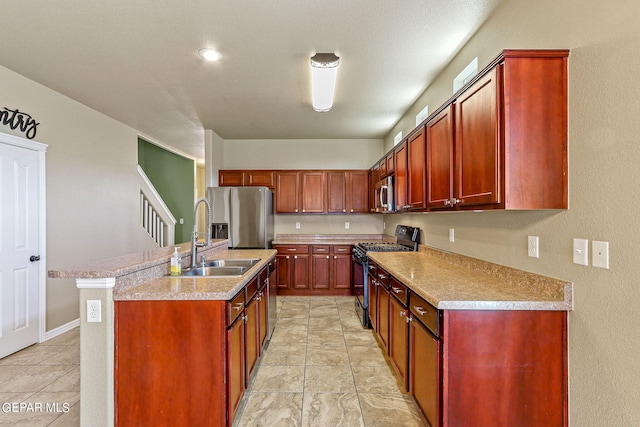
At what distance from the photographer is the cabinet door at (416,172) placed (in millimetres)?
2785

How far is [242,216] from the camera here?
5.05 meters

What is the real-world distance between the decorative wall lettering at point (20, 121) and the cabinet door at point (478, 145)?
4038mm

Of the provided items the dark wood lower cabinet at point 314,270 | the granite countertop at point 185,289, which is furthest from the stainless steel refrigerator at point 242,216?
the granite countertop at point 185,289

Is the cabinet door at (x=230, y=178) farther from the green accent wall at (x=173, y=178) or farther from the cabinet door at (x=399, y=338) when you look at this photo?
the cabinet door at (x=399, y=338)

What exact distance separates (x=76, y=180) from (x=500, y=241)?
4.61 metres

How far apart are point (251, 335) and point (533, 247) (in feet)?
6.56

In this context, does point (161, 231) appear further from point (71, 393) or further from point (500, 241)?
point (500, 241)

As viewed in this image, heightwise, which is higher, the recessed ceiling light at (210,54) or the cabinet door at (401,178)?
the recessed ceiling light at (210,54)

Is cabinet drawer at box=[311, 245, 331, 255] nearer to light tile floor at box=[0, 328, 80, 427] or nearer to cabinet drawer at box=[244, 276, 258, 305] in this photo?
cabinet drawer at box=[244, 276, 258, 305]

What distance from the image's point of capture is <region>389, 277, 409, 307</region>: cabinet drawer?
88.8 inches

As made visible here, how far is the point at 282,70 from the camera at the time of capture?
3143 mm

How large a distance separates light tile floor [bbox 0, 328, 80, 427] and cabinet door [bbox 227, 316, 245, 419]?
110 cm

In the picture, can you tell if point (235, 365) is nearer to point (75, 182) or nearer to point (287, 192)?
point (75, 182)

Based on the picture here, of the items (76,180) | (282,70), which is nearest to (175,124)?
(76,180)
